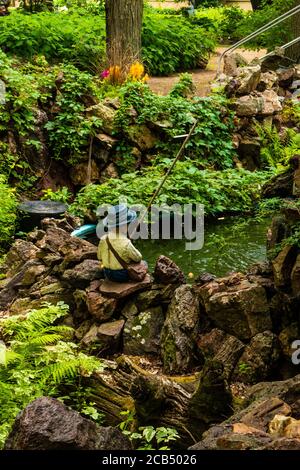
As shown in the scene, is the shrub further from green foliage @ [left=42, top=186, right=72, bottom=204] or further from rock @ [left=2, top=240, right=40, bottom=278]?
rock @ [left=2, top=240, right=40, bottom=278]

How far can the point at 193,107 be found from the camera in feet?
47.3

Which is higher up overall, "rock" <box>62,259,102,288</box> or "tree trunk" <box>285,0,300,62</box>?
"tree trunk" <box>285,0,300,62</box>

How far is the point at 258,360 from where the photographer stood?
6.95 m

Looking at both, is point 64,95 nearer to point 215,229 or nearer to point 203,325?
point 215,229

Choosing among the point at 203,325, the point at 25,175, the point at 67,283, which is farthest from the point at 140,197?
the point at 203,325

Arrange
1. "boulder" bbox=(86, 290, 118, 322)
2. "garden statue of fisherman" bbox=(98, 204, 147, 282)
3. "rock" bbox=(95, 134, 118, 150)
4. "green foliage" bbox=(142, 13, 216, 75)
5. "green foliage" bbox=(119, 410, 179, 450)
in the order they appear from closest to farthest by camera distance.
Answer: "green foliage" bbox=(119, 410, 179, 450) < "garden statue of fisherman" bbox=(98, 204, 147, 282) < "boulder" bbox=(86, 290, 118, 322) < "rock" bbox=(95, 134, 118, 150) < "green foliage" bbox=(142, 13, 216, 75)

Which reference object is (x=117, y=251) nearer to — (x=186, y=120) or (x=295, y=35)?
(x=186, y=120)

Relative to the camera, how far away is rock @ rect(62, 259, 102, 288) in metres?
8.69

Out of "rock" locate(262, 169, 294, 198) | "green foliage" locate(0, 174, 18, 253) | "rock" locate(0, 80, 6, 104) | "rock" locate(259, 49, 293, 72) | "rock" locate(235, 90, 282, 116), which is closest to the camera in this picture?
"rock" locate(262, 169, 294, 198)

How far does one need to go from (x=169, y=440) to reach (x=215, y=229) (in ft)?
20.5

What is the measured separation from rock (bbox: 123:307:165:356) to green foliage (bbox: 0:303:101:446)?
2.05ft

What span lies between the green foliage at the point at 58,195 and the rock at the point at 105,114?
5.41ft

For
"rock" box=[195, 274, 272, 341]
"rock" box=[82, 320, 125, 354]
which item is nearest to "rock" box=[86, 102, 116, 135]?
"rock" box=[82, 320, 125, 354]

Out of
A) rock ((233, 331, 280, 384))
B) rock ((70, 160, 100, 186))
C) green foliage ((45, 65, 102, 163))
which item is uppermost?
green foliage ((45, 65, 102, 163))
